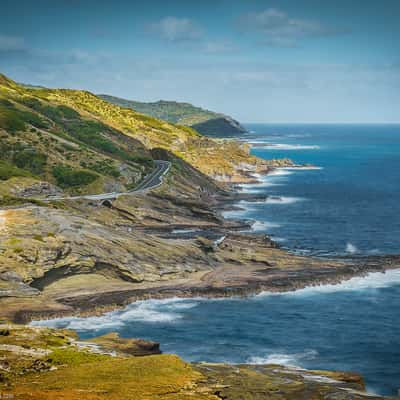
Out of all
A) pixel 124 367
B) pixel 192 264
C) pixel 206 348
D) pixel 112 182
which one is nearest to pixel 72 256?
pixel 192 264

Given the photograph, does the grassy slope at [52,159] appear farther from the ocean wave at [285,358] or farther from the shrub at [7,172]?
the ocean wave at [285,358]

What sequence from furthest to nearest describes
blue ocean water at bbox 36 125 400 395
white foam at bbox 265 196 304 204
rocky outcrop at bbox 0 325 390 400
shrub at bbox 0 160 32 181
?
1. white foam at bbox 265 196 304 204
2. shrub at bbox 0 160 32 181
3. blue ocean water at bbox 36 125 400 395
4. rocky outcrop at bbox 0 325 390 400

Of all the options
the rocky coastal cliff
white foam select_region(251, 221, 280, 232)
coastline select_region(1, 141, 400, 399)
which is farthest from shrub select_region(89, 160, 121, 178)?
coastline select_region(1, 141, 400, 399)

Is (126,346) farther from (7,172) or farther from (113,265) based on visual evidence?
(7,172)

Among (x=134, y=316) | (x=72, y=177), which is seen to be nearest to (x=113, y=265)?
(x=134, y=316)

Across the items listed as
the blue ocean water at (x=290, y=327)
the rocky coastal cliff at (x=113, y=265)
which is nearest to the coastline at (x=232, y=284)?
the rocky coastal cliff at (x=113, y=265)

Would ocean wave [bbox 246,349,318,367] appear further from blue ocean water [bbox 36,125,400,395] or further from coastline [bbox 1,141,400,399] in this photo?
coastline [bbox 1,141,400,399]

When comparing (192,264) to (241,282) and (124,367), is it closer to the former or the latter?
(241,282)
